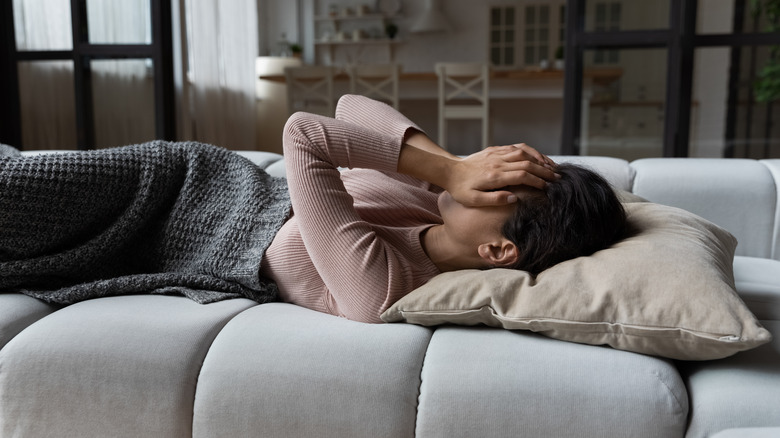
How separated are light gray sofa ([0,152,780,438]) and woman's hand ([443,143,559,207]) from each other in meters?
0.24

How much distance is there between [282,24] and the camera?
808cm

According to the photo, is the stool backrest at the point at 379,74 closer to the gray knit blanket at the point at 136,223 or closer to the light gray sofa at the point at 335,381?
the gray knit blanket at the point at 136,223

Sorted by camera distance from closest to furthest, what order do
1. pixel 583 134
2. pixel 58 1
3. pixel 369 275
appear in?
pixel 369 275
pixel 583 134
pixel 58 1

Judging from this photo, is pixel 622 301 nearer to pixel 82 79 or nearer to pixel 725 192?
pixel 725 192

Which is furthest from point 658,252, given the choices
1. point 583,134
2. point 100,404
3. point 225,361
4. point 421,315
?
point 583,134

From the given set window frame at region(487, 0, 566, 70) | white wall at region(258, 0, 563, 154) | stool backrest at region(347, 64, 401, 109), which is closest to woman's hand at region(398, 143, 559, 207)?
stool backrest at region(347, 64, 401, 109)

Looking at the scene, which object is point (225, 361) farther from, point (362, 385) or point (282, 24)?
point (282, 24)

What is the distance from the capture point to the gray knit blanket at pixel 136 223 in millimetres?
1452

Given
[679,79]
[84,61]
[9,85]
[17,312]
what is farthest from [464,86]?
[17,312]

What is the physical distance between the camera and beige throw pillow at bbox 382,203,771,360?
1080mm

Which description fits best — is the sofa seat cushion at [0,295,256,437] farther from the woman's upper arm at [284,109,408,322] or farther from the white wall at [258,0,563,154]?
A: the white wall at [258,0,563,154]

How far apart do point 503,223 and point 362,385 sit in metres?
0.39

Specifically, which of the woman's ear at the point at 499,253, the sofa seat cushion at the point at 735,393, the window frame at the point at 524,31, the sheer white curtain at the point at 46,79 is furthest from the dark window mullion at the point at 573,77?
the window frame at the point at 524,31

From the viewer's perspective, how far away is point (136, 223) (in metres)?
1.54
